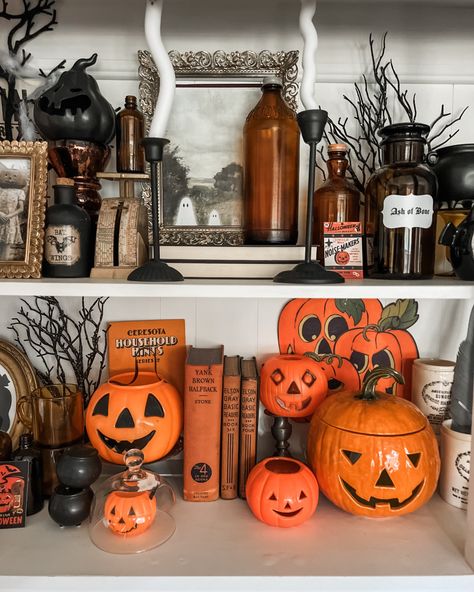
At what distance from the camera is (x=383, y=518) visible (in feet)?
2.75

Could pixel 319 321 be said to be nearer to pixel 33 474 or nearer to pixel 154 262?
pixel 154 262

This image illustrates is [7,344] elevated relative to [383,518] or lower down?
elevated

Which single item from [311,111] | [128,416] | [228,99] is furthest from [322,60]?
[128,416]

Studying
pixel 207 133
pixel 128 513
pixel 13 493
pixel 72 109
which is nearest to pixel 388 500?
pixel 128 513

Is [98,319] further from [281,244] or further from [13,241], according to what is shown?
[281,244]

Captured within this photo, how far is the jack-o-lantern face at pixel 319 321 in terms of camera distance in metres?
1.01

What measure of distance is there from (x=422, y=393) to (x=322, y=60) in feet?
2.39

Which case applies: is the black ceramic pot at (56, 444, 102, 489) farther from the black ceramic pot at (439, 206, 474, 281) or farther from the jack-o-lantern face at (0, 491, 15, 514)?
the black ceramic pot at (439, 206, 474, 281)

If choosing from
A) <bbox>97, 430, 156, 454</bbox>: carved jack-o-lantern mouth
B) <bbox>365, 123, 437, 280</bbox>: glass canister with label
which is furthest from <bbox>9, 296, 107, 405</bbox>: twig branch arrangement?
<bbox>365, 123, 437, 280</bbox>: glass canister with label

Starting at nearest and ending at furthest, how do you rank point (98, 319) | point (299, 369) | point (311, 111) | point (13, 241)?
point (311, 111), point (13, 241), point (299, 369), point (98, 319)

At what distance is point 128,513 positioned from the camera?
2.54 ft

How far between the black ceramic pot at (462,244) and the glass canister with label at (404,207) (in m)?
0.04

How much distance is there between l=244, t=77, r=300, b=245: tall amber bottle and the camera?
85 cm

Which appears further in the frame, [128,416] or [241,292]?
[128,416]
